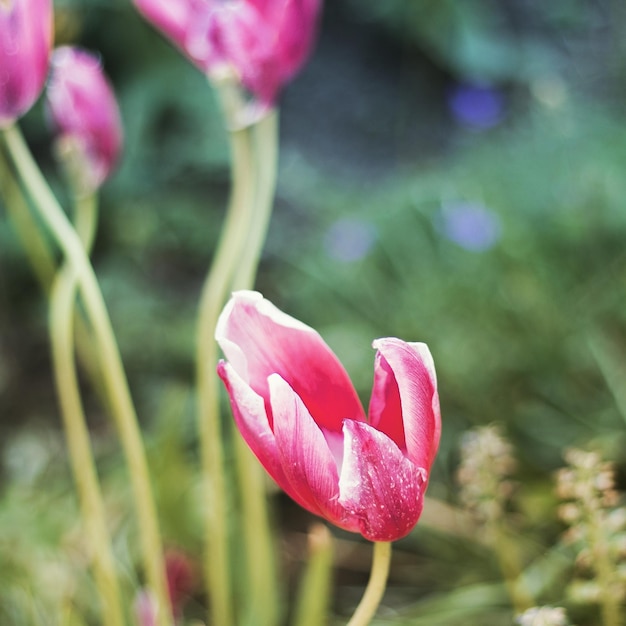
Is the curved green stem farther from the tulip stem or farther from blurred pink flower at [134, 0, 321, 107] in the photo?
the tulip stem

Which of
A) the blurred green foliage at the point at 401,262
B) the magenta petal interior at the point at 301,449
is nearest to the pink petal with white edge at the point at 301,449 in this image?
the magenta petal interior at the point at 301,449

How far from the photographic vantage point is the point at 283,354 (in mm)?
408

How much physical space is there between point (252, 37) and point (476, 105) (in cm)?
183

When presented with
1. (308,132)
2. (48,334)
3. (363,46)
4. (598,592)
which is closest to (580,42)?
(363,46)

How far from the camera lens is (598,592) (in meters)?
0.55

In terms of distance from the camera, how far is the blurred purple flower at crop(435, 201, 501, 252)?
154 centimetres

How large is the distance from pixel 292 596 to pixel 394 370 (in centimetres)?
84

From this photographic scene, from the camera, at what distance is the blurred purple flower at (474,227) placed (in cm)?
154

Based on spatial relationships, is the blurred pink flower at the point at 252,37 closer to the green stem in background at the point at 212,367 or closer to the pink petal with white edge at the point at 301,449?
the green stem in background at the point at 212,367

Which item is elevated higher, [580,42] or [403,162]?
[580,42]

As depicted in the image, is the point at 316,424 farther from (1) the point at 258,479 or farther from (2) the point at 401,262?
(2) the point at 401,262

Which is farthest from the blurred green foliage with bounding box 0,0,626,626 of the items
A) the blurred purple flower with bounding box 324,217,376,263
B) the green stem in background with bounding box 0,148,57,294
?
the green stem in background with bounding box 0,148,57,294

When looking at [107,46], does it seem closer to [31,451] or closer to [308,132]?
[308,132]

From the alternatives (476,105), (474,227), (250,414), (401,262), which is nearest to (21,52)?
(250,414)
